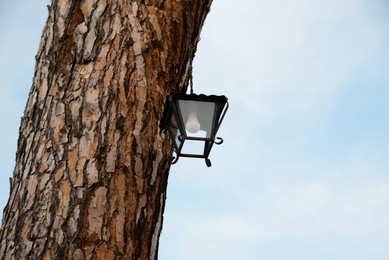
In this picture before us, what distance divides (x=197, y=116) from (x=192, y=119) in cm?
2

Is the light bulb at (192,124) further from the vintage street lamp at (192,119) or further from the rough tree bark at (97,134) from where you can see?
the rough tree bark at (97,134)

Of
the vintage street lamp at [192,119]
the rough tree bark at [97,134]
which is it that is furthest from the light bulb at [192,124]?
the rough tree bark at [97,134]

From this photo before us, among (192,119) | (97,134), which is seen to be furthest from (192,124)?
(97,134)

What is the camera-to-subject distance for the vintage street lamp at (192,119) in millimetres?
2711

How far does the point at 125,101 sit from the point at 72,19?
505mm

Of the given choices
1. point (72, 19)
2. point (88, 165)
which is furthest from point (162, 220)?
point (72, 19)

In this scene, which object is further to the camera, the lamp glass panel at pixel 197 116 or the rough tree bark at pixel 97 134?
the lamp glass panel at pixel 197 116

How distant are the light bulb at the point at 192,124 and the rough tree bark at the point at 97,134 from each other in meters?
0.14

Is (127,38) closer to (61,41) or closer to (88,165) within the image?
(61,41)

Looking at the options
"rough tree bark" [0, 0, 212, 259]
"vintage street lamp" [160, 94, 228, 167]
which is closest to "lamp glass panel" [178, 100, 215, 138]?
"vintage street lamp" [160, 94, 228, 167]

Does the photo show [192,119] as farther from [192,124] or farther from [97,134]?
[97,134]

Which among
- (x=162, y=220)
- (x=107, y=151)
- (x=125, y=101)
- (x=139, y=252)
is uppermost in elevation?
(x=125, y=101)

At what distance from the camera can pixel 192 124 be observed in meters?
2.74

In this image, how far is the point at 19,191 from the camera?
262 centimetres
